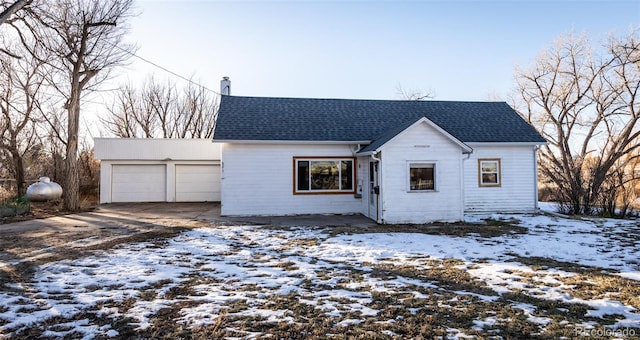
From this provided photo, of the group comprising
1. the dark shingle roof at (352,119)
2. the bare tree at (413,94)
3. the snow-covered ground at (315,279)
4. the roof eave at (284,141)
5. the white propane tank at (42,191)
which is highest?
the bare tree at (413,94)

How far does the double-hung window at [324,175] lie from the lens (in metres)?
13.1

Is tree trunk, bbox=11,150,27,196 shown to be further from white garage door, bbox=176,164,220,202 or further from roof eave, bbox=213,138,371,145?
roof eave, bbox=213,138,371,145

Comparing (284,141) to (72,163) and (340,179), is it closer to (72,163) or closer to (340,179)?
(340,179)

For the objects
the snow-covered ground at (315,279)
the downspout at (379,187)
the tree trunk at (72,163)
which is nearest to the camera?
the snow-covered ground at (315,279)

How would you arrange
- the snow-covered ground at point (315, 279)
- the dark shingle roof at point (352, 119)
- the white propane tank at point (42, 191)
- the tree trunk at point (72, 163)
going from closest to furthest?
the snow-covered ground at point (315, 279) < the dark shingle roof at point (352, 119) < the tree trunk at point (72, 163) < the white propane tank at point (42, 191)

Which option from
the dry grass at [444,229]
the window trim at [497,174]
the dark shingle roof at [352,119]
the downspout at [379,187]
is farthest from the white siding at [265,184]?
the window trim at [497,174]

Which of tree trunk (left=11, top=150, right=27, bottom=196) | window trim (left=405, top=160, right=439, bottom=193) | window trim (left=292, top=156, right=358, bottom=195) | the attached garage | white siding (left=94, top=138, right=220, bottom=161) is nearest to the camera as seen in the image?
window trim (left=405, top=160, right=439, bottom=193)

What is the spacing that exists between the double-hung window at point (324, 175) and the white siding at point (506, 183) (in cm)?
469

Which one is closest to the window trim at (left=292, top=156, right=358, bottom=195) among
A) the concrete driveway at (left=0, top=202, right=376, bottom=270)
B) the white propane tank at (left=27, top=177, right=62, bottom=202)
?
the concrete driveway at (left=0, top=202, right=376, bottom=270)

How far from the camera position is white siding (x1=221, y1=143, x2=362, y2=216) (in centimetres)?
1268

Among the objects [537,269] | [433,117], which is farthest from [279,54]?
[537,269]

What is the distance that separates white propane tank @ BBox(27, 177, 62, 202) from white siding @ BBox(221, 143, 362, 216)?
10.3 meters

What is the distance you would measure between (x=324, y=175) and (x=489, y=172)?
21.8ft

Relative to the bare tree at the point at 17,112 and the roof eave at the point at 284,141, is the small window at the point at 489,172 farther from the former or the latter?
the bare tree at the point at 17,112
